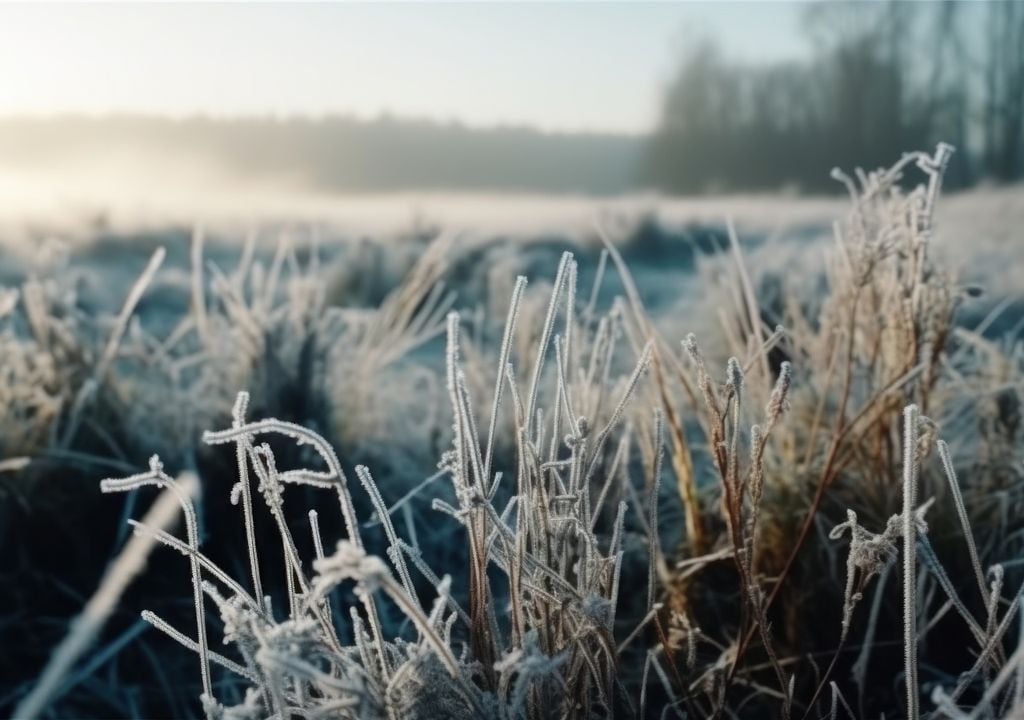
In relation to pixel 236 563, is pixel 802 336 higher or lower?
higher

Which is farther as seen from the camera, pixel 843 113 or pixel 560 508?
pixel 843 113

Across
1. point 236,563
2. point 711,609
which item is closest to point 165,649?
point 236,563

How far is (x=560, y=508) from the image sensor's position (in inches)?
37.0

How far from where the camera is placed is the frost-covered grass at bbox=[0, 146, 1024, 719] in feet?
2.38

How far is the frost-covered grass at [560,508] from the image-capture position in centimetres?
73

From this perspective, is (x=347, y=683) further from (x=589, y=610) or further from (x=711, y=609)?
(x=711, y=609)

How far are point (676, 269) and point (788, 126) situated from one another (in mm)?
14264

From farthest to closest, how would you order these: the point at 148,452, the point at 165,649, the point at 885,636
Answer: the point at 148,452
the point at 165,649
the point at 885,636

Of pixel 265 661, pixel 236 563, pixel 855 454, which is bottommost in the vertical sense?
pixel 236 563

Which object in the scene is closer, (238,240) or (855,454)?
(855,454)

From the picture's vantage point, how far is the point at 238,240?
23.9ft

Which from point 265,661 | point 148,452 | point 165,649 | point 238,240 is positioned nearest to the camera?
point 265,661

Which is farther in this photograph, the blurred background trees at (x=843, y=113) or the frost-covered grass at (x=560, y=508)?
the blurred background trees at (x=843, y=113)

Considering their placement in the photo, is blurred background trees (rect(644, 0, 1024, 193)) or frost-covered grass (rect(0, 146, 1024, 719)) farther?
blurred background trees (rect(644, 0, 1024, 193))
